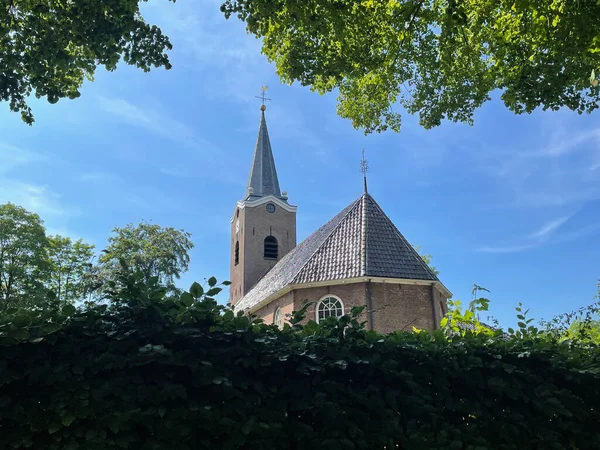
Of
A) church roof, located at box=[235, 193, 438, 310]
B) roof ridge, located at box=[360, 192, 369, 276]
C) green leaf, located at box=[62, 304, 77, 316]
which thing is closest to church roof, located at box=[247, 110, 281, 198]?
church roof, located at box=[235, 193, 438, 310]

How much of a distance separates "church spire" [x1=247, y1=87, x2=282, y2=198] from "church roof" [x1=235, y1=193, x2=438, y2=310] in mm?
14635

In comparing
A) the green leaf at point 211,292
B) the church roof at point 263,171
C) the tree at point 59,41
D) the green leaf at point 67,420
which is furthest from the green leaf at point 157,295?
the church roof at point 263,171

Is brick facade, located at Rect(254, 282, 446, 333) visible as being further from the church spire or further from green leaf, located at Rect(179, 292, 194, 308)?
the church spire

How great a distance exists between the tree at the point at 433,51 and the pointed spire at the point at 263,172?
2437 centimetres

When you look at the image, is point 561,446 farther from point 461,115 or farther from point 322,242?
point 322,242

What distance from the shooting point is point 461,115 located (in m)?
12.4

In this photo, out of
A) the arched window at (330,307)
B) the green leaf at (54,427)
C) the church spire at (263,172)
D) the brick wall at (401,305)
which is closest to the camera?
the green leaf at (54,427)

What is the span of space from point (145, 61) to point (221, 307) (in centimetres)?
606

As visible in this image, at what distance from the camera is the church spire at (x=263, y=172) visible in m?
37.2

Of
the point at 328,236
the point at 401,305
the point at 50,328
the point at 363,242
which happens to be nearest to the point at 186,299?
the point at 50,328

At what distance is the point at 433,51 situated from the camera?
11.7 m

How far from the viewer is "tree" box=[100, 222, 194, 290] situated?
34.7m

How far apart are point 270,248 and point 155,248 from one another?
841cm

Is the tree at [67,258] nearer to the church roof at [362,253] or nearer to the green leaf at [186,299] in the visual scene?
the church roof at [362,253]
